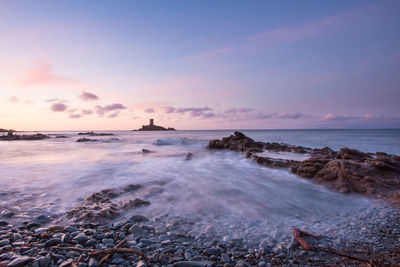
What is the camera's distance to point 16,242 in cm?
257

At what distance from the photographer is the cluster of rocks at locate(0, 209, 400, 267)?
225cm

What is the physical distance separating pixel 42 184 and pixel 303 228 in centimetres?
715

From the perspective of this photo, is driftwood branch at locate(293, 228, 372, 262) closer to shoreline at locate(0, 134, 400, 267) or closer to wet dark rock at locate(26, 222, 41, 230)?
shoreline at locate(0, 134, 400, 267)

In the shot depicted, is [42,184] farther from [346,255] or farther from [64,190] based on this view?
[346,255]

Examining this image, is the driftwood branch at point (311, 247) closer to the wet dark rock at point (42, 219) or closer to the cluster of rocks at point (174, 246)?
the cluster of rocks at point (174, 246)

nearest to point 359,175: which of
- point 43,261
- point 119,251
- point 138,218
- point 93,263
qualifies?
point 138,218

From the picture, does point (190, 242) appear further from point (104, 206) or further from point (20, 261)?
point (104, 206)

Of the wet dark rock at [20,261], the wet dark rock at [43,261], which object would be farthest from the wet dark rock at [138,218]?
the wet dark rock at [20,261]

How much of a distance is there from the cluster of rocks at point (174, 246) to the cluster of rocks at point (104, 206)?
298 millimetres

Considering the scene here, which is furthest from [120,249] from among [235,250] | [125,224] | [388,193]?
[388,193]

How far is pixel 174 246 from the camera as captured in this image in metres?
2.63

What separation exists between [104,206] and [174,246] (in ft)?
7.06

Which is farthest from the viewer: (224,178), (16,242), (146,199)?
(224,178)

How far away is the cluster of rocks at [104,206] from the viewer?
3502mm
